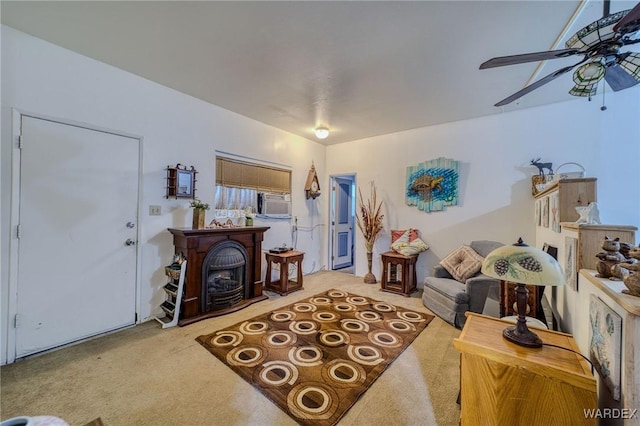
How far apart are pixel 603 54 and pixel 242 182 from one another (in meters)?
3.81

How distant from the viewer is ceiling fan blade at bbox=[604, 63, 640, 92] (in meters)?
1.65

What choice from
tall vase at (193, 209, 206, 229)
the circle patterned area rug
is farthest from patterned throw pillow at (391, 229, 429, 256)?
tall vase at (193, 209, 206, 229)

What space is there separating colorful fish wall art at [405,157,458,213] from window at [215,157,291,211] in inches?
91.3

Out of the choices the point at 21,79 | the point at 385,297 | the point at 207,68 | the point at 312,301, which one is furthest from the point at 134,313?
the point at 385,297

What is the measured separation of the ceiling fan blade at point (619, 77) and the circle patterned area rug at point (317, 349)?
2606 mm

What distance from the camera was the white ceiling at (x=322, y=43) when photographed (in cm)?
180

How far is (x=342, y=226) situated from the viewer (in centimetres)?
564

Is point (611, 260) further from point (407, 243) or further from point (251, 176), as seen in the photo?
point (251, 176)

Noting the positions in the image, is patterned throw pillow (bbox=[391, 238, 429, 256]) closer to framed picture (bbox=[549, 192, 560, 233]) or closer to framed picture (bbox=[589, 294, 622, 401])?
framed picture (bbox=[549, 192, 560, 233])

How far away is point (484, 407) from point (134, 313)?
3.27 meters

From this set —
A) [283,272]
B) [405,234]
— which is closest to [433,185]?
[405,234]

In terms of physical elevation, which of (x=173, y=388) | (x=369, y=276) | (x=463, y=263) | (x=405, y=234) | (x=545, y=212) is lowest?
(x=173, y=388)

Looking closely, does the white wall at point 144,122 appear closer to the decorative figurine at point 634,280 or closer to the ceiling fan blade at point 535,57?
the ceiling fan blade at point 535,57

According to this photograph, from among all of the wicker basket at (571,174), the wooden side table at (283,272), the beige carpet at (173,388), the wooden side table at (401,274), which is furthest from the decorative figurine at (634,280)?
the wooden side table at (283,272)
